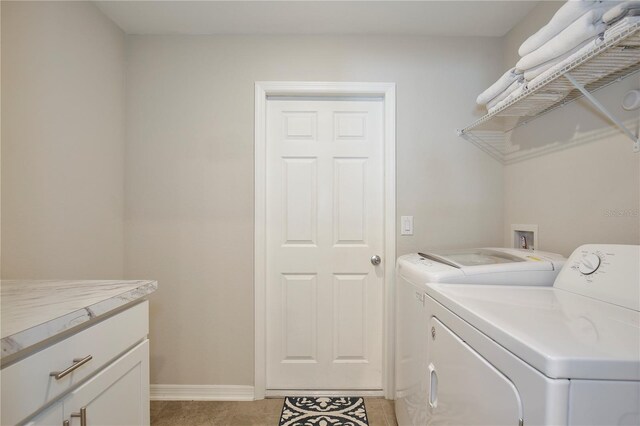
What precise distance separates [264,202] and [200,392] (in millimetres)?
1303

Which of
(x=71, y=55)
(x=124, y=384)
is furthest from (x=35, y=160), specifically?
(x=124, y=384)

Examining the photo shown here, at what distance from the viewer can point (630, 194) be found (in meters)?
1.08

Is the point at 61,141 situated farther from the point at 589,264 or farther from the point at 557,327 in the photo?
the point at 589,264

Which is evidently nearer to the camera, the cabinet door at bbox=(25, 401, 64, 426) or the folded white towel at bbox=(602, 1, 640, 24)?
the cabinet door at bbox=(25, 401, 64, 426)

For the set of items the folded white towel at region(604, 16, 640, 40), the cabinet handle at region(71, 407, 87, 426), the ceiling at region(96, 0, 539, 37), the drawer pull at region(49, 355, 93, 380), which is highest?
the ceiling at region(96, 0, 539, 37)

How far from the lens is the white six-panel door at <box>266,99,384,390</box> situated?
191cm

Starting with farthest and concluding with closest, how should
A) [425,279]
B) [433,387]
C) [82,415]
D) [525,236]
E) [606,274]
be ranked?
[525,236]
[425,279]
[433,387]
[606,274]
[82,415]

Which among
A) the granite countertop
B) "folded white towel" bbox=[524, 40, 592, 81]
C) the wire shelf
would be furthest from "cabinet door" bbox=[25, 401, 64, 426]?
"folded white towel" bbox=[524, 40, 592, 81]

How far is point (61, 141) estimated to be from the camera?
4.58 ft

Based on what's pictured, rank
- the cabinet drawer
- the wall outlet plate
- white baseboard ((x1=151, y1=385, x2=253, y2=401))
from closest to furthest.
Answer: the cabinet drawer → the wall outlet plate → white baseboard ((x1=151, y1=385, x2=253, y2=401))

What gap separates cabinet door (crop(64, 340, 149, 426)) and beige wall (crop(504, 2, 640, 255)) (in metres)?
1.91

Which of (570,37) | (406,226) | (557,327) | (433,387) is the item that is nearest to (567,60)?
(570,37)

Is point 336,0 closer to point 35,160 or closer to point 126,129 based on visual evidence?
point 126,129

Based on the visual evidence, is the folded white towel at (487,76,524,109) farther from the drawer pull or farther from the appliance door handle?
the drawer pull
